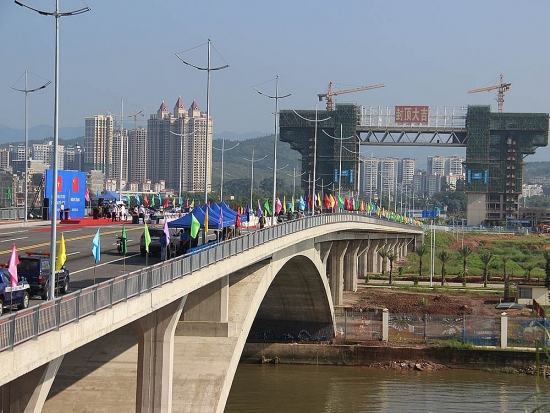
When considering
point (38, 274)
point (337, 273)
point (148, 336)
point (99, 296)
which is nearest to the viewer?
point (99, 296)

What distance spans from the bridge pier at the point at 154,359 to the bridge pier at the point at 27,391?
9.48 meters

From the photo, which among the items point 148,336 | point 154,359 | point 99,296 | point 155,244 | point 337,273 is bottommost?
point 337,273

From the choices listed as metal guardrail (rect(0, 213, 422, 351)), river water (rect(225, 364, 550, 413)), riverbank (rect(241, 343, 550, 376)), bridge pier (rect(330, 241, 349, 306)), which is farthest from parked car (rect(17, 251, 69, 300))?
bridge pier (rect(330, 241, 349, 306))

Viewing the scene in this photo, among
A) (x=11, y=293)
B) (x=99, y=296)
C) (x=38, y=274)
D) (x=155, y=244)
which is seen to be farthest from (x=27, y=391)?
(x=155, y=244)

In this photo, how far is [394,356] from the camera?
216 feet

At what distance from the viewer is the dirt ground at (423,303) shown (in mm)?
81438

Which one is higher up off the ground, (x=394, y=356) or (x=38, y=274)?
(x=38, y=274)

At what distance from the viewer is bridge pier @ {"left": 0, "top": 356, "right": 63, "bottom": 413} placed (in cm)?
1948

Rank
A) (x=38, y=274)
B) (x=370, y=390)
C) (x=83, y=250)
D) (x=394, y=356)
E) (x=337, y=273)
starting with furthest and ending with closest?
(x=337, y=273) < (x=394, y=356) < (x=370, y=390) < (x=83, y=250) < (x=38, y=274)

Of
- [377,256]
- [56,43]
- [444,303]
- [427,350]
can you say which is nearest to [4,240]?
[56,43]

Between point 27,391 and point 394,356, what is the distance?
4835 cm

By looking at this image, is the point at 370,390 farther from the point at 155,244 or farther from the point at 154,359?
the point at 154,359

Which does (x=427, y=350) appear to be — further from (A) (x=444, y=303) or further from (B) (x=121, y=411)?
(B) (x=121, y=411)

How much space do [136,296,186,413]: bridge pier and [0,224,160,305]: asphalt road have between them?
6.87 feet
